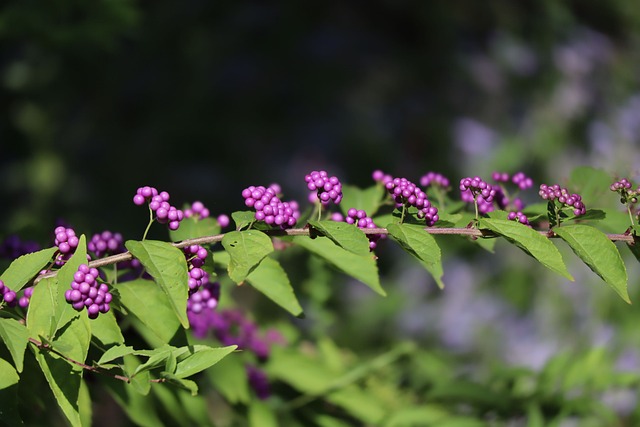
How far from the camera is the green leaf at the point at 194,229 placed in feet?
3.26

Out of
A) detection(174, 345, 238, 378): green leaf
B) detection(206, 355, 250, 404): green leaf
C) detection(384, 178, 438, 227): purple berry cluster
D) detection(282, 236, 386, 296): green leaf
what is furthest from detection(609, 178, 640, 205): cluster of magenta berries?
detection(206, 355, 250, 404): green leaf

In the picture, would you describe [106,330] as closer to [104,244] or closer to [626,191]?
[104,244]

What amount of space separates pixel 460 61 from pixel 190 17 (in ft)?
4.29

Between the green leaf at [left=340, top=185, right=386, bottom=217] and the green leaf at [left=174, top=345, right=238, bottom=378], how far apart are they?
35 centimetres

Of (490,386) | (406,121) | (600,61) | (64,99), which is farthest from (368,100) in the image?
(490,386)

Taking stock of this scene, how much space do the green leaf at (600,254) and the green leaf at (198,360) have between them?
342 millimetres

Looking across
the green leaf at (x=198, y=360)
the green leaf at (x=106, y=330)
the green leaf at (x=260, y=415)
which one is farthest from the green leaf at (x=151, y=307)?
the green leaf at (x=260, y=415)

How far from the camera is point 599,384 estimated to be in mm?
1530

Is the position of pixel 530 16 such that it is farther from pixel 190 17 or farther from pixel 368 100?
pixel 190 17

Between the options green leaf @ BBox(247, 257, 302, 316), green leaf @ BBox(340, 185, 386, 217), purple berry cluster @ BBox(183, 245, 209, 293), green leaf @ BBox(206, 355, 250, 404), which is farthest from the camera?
green leaf @ BBox(206, 355, 250, 404)

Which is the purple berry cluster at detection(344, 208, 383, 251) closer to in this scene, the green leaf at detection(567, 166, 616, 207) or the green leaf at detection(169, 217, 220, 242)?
the green leaf at detection(169, 217, 220, 242)

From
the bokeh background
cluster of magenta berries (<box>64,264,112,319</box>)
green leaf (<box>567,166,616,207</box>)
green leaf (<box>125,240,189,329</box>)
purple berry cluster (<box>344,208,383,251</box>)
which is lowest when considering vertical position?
cluster of magenta berries (<box>64,264,112,319</box>)

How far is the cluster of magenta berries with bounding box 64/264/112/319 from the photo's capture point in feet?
2.45

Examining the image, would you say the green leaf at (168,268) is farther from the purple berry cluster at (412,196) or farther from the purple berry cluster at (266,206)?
the purple berry cluster at (412,196)
